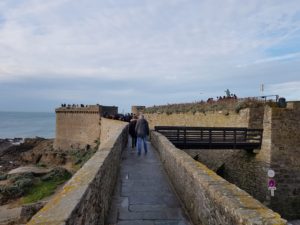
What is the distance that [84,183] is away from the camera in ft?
15.7

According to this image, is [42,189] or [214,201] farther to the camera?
[42,189]

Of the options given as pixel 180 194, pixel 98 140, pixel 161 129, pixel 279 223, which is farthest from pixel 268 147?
pixel 98 140

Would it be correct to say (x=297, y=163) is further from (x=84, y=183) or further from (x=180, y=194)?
(x=84, y=183)

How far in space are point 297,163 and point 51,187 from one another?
49.7 feet

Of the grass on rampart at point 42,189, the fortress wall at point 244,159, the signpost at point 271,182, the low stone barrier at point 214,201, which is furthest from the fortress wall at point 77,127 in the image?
the low stone barrier at point 214,201

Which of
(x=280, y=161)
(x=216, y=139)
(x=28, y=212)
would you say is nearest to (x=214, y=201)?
(x=28, y=212)

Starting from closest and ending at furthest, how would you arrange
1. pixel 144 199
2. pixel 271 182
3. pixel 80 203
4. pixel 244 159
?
pixel 80 203 → pixel 144 199 → pixel 271 182 → pixel 244 159

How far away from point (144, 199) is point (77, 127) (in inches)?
1464

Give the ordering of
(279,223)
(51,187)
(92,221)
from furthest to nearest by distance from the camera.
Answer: (51,187), (92,221), (279,223)

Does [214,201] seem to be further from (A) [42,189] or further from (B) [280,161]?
(A) [42,189]

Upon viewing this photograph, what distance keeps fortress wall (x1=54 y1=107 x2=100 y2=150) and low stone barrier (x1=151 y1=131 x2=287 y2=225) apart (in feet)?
108

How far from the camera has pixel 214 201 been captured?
452cm

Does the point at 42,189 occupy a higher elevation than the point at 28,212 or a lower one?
lower

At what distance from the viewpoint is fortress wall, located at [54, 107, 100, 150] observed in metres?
40.4
